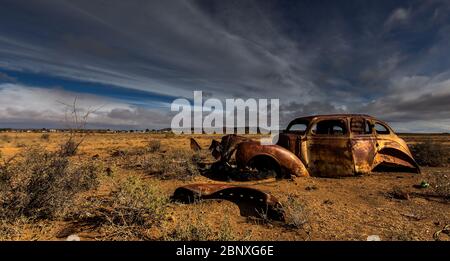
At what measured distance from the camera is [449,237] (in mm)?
4199

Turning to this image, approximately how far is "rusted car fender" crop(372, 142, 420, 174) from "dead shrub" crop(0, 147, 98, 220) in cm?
768

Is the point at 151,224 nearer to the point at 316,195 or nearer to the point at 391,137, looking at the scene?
the point at 316,195

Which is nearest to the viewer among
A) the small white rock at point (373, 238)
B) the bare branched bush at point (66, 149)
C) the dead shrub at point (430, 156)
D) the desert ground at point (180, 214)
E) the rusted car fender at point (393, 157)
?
the small white rock at point (373, 238)

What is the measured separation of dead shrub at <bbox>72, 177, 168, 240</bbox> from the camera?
4.30m

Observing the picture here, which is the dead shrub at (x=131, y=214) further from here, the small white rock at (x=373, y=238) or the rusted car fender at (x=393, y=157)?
the rusted car fender at (x=393, y=157)

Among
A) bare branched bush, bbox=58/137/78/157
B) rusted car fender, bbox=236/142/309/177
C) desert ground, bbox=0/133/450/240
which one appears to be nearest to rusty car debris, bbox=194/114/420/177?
rusted car fender, bbox=236/142/309/177

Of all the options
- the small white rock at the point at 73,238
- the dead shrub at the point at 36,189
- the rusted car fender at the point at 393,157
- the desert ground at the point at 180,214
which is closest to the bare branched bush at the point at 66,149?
the desert ground at the point at 180,214

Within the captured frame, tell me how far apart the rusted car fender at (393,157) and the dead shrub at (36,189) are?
302 inches

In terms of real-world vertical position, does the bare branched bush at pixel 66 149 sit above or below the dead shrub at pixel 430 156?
above

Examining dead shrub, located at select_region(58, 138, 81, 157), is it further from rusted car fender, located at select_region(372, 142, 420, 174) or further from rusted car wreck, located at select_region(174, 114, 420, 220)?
rusted car fender, located at select_region(372, 142, 420, 174)

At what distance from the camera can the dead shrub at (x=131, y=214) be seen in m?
4.30

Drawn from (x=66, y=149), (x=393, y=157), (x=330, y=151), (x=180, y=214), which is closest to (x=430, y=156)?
(x=393, y=157)
